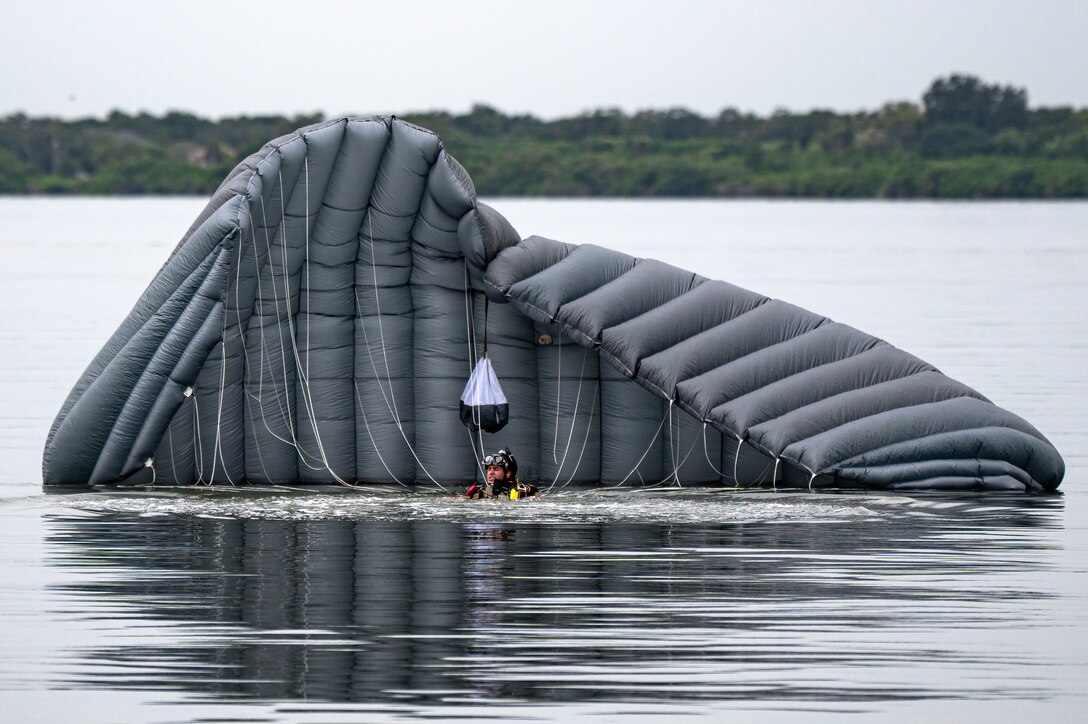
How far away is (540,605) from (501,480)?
4276 mm

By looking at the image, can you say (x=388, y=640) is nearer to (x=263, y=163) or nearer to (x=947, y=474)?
(x=263, y=163)

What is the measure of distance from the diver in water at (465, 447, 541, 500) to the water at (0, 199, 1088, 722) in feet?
0.80

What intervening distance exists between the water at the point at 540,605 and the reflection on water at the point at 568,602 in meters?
0.03

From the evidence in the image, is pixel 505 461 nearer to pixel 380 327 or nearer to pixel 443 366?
pixel 443 366

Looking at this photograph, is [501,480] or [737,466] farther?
[737,466]

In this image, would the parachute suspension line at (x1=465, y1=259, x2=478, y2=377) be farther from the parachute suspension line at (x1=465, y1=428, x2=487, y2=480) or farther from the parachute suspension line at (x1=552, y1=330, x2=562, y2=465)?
the parachute suspension line at (x1=552, y1=330, x2=562, y2=465)

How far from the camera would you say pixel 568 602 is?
41.6ft

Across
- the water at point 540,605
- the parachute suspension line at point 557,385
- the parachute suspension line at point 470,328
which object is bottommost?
the water at point 540,605

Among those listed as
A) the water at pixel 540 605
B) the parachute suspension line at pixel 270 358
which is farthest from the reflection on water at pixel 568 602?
the parachute suspension line at pixel 270 358

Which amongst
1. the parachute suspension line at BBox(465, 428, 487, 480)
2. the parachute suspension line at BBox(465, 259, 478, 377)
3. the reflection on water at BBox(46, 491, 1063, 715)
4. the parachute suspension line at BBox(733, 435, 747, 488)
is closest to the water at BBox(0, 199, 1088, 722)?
the reflection on water at BBox(46, 491, 1063, 715)

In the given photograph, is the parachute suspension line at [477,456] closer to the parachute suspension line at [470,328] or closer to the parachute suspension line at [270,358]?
the parachute suspension line at [470,328]

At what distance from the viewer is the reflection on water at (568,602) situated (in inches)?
417

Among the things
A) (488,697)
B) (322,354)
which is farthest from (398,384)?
(488,697)

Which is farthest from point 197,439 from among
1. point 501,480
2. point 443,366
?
point 501,480
